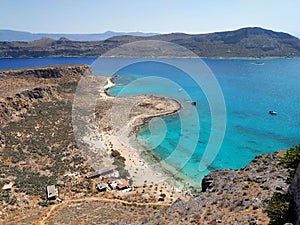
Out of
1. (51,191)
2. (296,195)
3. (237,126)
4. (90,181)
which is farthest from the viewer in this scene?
(237,126)

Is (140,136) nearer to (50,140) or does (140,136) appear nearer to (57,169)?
(50,140)

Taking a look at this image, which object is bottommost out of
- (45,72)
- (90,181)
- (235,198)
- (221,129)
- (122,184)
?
(122,184)

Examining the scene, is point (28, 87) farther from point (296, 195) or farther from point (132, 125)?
point (296, 195)

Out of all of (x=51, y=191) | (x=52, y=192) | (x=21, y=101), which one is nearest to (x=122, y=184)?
(x=52, y=192)

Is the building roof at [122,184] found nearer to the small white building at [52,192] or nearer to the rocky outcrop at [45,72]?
the small white building at [52,192]

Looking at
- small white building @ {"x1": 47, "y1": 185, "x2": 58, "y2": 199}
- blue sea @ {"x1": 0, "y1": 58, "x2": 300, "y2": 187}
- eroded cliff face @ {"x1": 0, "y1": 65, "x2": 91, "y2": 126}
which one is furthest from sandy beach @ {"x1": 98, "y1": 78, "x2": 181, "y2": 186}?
eroded cliff face @ {"x1": 0, "y1": 65, "x2": 91, "y2": 126}

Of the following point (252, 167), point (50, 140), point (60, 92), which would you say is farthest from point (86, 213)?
point (60, 92)

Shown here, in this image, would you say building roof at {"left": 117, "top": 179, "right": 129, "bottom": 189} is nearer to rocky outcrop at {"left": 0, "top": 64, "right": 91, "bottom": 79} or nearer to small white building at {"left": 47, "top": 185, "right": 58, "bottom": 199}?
small white building at {"left": 47, "top": 185, "right": 58, "bottom": 199}

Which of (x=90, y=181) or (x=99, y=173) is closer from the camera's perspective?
(x=90, y=181)
